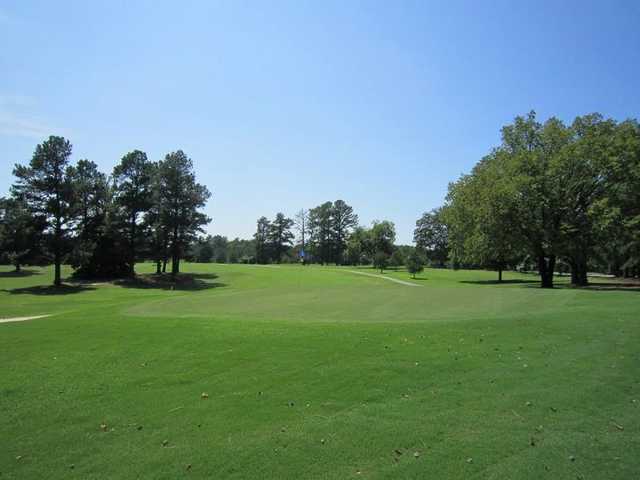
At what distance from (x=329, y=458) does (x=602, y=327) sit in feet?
36.8

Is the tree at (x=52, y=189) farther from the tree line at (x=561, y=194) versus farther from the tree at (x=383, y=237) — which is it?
the tree at (x=383, y=237)

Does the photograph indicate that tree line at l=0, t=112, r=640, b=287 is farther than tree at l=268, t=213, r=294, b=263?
No

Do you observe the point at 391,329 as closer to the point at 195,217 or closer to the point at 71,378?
the point at 71,378

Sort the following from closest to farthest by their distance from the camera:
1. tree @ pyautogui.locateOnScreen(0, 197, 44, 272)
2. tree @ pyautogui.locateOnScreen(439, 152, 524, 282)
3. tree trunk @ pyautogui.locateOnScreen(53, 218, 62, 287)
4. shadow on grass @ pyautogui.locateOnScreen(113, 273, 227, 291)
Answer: tree @ pyautogui.locateOnScreen(439, 152, 524, 282) → tree @ pyautogui.locateOnScreen(0, 197, 44, 272) → tree trunk @ pyautogui.locateOnScreen(53, 218, 62, 287) → shadow on grass @ pyautogui.locateOnScreen(113, 273, 227, 291)

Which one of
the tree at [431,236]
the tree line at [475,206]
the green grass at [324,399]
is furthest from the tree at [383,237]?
the green grass at [324,399]

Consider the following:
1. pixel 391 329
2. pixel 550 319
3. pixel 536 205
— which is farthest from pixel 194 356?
pixel 536 205

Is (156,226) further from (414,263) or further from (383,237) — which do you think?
(383,237)

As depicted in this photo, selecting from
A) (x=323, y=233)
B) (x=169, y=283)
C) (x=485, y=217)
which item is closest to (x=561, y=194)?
(x=485, y=217)

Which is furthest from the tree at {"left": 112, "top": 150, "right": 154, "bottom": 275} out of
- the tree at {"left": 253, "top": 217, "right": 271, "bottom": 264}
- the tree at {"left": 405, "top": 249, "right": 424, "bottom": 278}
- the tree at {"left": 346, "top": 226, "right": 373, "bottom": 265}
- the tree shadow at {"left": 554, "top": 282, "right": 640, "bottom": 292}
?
the tree at {"left": 253, "top": 217, "right": 271, "bottom": 264}

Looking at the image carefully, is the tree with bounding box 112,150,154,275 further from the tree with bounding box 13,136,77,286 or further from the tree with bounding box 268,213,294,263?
the tree with bounding box 268,213,294,263

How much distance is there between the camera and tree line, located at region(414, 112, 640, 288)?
34.0m

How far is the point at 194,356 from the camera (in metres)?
9.80

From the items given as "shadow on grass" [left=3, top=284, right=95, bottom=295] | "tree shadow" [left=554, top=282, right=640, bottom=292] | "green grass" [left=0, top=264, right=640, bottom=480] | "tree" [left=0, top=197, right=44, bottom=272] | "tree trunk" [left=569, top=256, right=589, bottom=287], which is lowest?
"shadow on grass" [left=3, top=284, right=95, bottom=295]

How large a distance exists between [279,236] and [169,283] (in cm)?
7968
